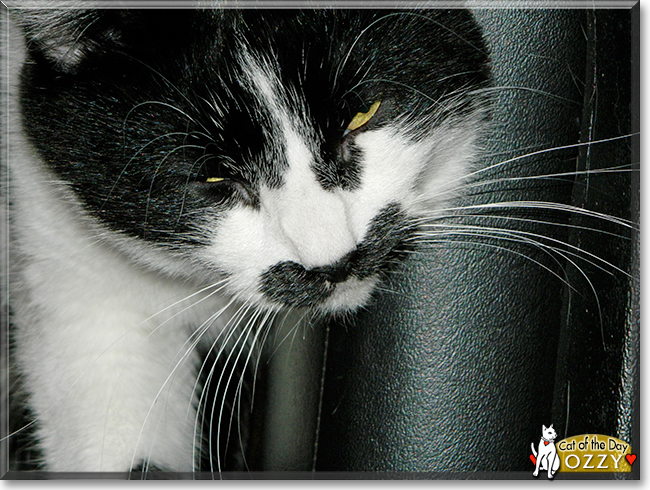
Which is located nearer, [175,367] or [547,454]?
[547,454]

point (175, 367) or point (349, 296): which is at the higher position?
point (349, 296)

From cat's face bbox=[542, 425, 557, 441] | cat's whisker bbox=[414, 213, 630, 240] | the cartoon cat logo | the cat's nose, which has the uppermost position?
cat's whisker bbox=[414, 213, 630, 240]

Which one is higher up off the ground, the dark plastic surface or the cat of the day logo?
the dark plastic surface

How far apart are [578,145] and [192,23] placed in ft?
1.57

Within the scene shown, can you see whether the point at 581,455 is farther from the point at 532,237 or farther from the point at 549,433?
the point at 532,237

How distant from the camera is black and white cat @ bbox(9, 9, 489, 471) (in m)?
0.70

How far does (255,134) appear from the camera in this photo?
0.71 m

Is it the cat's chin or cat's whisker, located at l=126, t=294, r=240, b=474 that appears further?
cat's whisker, located at l=126, t=294, r=240, b=474

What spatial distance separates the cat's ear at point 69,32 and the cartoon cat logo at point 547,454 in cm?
71

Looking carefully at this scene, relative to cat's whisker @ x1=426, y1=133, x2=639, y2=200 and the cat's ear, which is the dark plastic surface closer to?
cat's whisker @ x1=426, y1=133, x2=639, y2=200

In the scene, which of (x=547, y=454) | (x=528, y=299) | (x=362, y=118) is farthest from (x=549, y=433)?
(x=362, y=118)

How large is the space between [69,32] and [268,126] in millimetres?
→ 266

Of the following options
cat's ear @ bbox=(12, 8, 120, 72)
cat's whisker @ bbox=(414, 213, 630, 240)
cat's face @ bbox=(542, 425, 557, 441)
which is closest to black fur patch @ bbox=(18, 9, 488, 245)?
cat's ear @ bbox=(12, 8, 120, 72)

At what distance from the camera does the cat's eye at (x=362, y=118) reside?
0.73 meters
